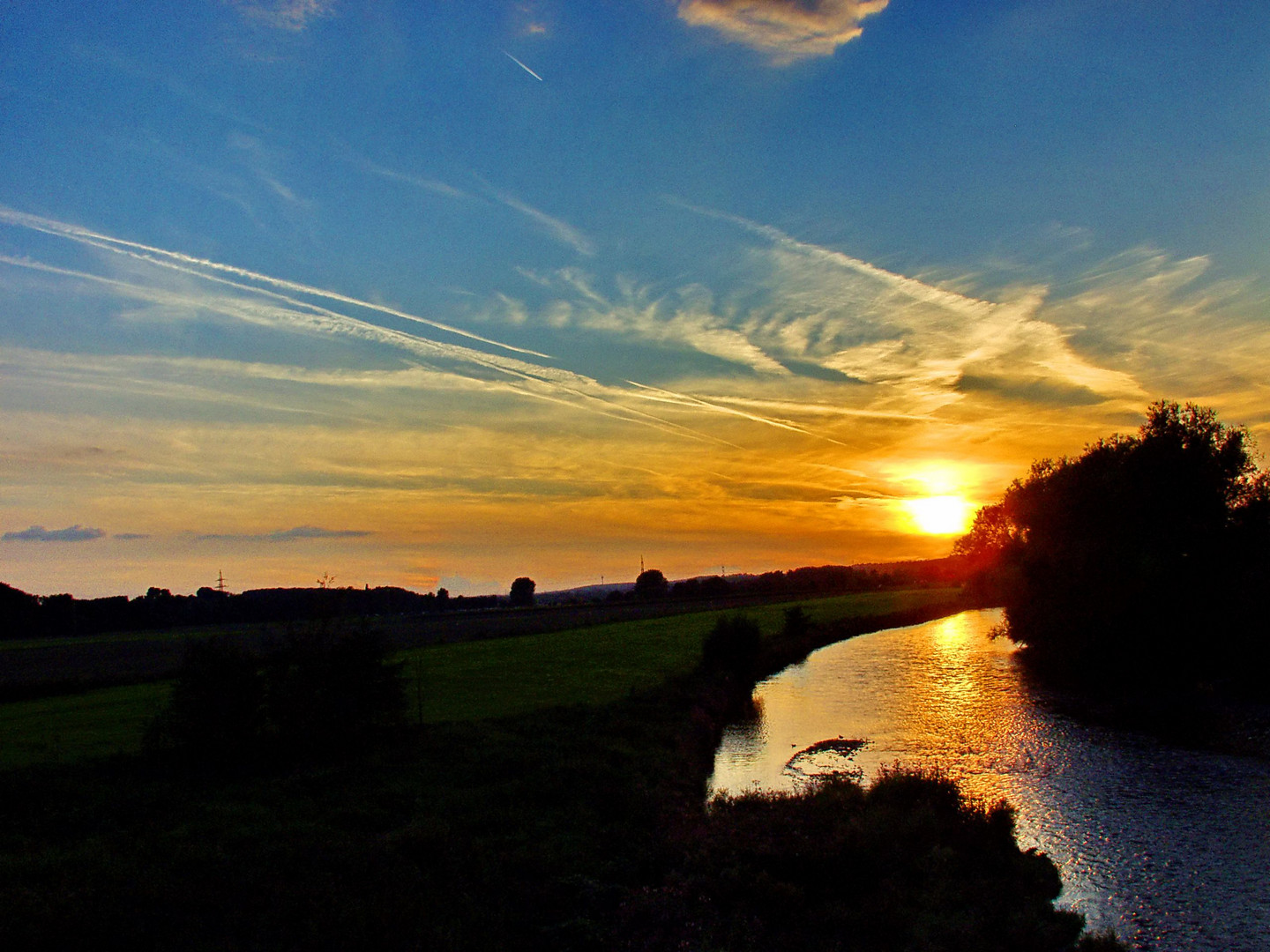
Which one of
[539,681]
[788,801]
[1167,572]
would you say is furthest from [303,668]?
[1167,572]

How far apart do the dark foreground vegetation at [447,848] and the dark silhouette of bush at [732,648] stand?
2305cm

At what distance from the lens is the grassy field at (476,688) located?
3002cm

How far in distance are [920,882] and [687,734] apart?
1579 centimetres

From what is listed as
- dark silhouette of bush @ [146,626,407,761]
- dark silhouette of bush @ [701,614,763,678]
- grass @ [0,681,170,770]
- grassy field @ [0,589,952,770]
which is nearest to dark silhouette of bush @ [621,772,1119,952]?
dark silhouette of bush @ [146,626,407,761]

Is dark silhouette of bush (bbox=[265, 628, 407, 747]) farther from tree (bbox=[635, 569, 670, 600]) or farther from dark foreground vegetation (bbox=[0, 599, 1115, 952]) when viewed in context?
tree (bbox=[635, 569, 670, 600])

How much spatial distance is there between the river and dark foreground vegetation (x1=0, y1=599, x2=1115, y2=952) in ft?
5.06

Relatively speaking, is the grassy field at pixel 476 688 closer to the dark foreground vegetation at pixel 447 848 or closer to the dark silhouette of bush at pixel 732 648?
the dark silhouette of bush at pixel 732 648

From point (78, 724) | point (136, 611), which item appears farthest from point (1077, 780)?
point (136, 611)

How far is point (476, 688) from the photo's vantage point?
4134 cm

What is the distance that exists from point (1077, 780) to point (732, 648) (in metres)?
27.7

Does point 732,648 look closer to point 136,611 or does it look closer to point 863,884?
point 863,884

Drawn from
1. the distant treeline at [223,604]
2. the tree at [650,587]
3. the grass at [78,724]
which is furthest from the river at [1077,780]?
the tree at [650,587]

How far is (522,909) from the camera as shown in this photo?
558 inches

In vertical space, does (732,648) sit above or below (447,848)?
above
